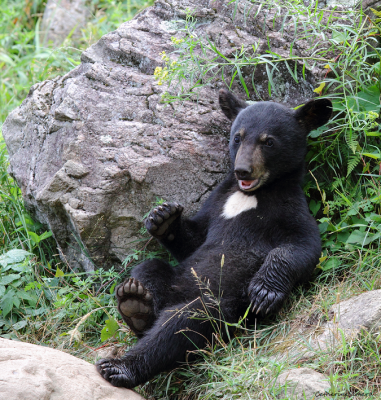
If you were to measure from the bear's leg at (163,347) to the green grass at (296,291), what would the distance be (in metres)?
0.13

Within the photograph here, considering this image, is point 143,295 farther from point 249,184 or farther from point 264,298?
point 249,184

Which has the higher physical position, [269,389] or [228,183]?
[228,183]

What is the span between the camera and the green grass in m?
3.50

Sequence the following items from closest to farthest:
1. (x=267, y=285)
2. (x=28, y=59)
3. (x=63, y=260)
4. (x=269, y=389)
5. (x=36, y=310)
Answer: (x=269, y=389), (x=267, y=285), (x=36, y=310), (x=63, y=260), (x=28, y=59)

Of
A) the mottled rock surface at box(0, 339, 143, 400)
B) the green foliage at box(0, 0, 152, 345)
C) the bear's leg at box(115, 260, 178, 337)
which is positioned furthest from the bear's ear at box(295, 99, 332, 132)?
the mottled rock surface at box(0, 339, 143, 400)

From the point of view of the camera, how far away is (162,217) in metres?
4.07

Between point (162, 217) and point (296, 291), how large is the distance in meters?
1.26

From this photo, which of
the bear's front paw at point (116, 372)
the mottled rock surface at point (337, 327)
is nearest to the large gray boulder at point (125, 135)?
the bear's front paw at point (116, 372)

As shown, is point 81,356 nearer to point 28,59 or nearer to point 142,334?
point 142,334

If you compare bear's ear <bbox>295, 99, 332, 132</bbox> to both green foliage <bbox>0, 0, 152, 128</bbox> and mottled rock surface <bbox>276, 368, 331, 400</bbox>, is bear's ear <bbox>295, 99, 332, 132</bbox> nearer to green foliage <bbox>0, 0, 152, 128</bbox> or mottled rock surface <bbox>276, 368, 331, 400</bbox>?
mottled rock surface <bbox>276, 368, 331, 400</bbox>

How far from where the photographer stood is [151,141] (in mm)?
4566

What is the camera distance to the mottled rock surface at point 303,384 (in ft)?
8.98

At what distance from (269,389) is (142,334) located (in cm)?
121

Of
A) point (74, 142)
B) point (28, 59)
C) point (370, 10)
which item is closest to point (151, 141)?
point (74, 142)
